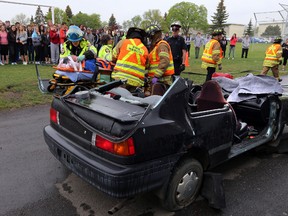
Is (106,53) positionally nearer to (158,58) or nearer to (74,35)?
(74,35)

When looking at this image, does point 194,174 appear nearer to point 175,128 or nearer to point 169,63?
point 175,128

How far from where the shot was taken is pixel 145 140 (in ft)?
8.00

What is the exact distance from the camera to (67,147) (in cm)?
289

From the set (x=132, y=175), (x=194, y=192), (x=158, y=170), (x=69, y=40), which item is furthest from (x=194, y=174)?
(x=69, y=40)

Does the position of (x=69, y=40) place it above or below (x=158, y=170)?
above

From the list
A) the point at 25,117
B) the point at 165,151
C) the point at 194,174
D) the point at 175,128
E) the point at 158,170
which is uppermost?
the point at 175,128

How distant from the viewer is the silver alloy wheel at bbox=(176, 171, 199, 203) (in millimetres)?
2844

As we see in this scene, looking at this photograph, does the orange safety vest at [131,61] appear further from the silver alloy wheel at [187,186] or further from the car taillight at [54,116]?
the silver alloy wheel at [187,186]

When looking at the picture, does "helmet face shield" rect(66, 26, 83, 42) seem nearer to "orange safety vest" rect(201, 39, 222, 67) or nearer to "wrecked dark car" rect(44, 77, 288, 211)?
"wrecked dark car" rect(44, 77, 288, 211)

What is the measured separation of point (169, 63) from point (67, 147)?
2.49m

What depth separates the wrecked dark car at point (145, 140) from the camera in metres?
2.41

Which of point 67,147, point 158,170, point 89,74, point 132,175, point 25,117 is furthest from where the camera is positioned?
point 25,117

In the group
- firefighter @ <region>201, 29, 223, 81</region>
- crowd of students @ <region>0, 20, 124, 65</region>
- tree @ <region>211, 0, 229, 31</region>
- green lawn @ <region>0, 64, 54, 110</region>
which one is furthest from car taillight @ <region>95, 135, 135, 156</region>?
Result: tree @ <region>211, 0, 229, 31</region>

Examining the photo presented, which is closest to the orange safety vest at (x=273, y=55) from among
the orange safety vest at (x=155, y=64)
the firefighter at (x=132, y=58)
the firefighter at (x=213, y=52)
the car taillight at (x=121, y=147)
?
the firefighter at (x=213, y=52)
